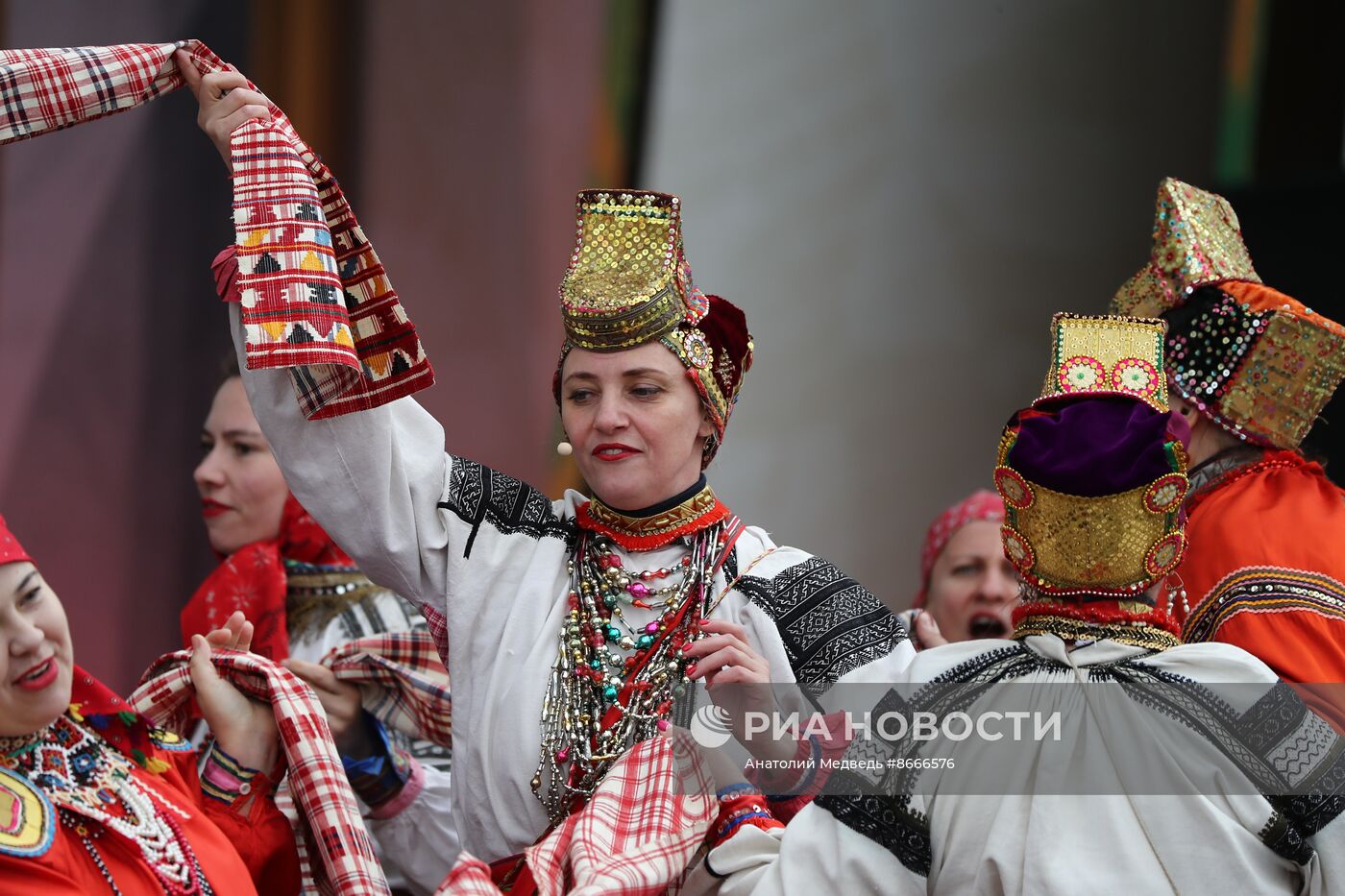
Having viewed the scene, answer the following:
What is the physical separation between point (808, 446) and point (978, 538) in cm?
162

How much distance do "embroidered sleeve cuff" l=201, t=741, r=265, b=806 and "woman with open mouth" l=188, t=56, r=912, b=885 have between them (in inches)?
14.3

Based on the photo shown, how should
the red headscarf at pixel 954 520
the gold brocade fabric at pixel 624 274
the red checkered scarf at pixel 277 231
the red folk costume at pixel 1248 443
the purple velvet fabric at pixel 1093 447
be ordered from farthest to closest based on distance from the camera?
the red headscarf at pixel 954 520 < the red folk costume at pixel 1248 443 < the gold brocade fabric at pixel 624 274 < the red checkered scarf at pixel 277 231 < the purple velvet fabric at pixel 1093 447

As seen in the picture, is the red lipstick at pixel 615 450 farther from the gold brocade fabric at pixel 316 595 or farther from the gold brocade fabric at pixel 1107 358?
the gold brocade fabric at pixel 316 595

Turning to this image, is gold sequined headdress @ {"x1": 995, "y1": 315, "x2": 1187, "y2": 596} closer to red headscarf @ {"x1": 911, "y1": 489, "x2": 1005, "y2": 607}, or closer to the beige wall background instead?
red headscarf @ {"x1": 911, "y1": 489, "x2": 1005, "y2": 607}

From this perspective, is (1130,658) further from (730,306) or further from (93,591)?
(93,591)

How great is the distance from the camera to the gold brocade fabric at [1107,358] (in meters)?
2.41

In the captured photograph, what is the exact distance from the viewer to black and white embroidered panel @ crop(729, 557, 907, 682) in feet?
8.92

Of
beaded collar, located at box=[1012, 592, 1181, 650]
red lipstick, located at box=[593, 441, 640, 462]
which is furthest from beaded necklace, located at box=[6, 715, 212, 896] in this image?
beaded collar, located at box=[1012, 592, 1181, 650]

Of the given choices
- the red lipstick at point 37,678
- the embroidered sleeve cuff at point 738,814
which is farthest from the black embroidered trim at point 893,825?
the red lipstick at point 37,678

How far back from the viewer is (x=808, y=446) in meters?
5.72

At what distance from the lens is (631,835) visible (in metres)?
2.50

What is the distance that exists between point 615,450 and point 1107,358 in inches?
34.0

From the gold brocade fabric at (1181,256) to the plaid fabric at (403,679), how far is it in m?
1.70

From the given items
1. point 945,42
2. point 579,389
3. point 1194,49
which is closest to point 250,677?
point 579,389
